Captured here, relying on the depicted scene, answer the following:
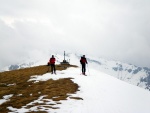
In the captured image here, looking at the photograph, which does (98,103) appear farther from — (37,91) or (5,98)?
(5,98)

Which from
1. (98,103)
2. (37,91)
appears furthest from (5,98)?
(98,103)

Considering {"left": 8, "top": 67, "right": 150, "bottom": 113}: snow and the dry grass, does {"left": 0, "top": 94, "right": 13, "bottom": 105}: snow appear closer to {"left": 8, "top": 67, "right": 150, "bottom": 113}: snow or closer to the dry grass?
the dry grass

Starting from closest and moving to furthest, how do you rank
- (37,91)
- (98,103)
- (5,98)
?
1. (98,103)
2. (5,98)
3. (37,91)

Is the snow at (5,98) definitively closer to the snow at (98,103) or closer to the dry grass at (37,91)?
the dry grass at (37,91)

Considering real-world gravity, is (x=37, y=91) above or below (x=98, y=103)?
above

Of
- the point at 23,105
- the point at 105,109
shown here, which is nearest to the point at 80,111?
the point at 105,109

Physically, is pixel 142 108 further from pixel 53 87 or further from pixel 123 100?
pixel 53 87

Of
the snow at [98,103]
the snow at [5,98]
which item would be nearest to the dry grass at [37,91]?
the snow at [5,98]

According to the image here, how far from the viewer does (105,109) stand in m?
22.7

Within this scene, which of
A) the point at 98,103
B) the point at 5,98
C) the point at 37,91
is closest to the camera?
the point at 98,103

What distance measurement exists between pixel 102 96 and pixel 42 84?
8.71 m

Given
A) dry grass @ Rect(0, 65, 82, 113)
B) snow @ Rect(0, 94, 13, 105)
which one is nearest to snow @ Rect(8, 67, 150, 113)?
dry grass @ Rect(0, 65, 82, 113)

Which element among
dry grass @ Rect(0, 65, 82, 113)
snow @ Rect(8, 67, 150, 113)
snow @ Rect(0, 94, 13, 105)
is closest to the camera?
snow @ Rect(8, 67, 150, 113)

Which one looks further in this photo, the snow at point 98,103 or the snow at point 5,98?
the snow at point 5,98
